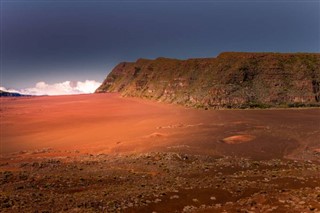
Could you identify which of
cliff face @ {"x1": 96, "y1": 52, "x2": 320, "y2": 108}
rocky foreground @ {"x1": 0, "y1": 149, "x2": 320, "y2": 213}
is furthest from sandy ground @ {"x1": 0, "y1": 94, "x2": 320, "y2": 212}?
cliff face @ {"x1": 96, "y1": 52, "x2": 320, "y2": 108}

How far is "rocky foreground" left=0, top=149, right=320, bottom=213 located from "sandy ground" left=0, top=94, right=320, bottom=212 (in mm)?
50

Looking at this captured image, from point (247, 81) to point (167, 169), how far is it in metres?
42.6

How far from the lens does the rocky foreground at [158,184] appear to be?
13.7m

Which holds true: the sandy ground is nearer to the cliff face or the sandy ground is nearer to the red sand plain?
the red sand plain

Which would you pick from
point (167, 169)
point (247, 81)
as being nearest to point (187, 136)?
point (167, 169)

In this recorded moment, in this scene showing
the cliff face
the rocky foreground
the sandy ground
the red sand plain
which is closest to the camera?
the rocky foreground

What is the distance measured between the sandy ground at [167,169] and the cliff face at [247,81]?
17.3 m

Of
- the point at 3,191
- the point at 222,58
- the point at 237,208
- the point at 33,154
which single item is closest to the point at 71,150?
the point at 33,154

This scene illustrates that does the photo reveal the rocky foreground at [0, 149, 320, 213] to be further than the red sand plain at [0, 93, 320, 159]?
No

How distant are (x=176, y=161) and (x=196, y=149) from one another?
12.9 feet

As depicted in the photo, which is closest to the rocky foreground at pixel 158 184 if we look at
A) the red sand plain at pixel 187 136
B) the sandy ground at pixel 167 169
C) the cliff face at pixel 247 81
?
the sandy ground at pixel 167 169

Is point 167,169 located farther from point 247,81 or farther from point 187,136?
point 247,81

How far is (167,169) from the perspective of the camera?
19734 millimetres

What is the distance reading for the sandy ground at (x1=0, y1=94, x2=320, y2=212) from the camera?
14.0 metres
